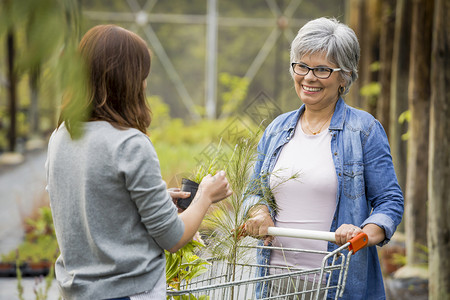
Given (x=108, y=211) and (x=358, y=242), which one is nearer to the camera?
(x=108, y=211)

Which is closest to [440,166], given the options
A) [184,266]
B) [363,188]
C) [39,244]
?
[363,188]

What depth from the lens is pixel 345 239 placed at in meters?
2.08

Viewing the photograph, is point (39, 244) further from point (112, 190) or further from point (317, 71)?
point (112, 190)

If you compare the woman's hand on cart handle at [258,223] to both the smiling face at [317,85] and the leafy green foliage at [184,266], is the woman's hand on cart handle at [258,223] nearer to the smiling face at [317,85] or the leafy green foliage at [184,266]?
the leafy green foliage at [184,266]

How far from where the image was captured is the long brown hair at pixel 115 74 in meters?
1.75

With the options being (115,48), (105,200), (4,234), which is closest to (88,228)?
(105,200)

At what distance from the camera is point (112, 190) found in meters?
1.72

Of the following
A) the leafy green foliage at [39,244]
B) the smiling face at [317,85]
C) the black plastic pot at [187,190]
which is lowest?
the leafy green foliage at [39,244]

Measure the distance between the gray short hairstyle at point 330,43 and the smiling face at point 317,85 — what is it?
2cm

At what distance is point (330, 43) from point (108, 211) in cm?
114

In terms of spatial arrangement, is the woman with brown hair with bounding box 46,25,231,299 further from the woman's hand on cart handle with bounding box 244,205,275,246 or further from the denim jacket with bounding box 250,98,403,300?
the denim jacket with bounding box 250,98,403,300

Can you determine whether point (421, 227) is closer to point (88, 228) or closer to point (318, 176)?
point (318, 176)

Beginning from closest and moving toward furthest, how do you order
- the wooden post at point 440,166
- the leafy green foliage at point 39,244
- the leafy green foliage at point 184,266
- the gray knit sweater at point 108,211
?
1. the gray knit sweater at point 108,211
2. the leafy green foliage at point 184,266
3. the wooden post at point 440,166
4. the leafy green foliage at point 39,244

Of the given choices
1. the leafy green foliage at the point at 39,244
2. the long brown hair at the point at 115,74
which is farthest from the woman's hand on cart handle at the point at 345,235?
the leafy green foliage at the point at 39,244
